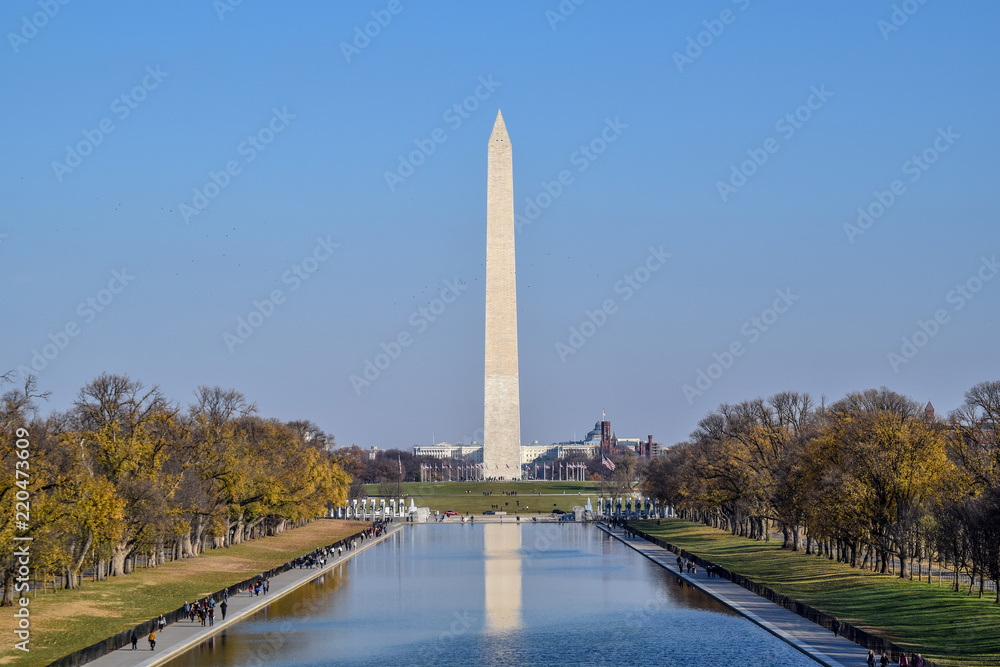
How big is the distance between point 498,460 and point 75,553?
75912 millimetres

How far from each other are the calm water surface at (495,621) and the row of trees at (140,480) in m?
7.92

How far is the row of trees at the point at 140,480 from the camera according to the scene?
4056 cm

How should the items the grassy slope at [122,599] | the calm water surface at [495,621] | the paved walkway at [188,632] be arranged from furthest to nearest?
the grassy slope at [122,599] → the calm water surface at [495,621] → the paved walkway at [188,632]

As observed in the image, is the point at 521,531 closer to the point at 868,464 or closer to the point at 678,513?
the point at 678,513

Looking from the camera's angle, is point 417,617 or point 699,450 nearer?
point 417,617

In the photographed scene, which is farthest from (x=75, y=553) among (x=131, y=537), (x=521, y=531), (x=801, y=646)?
(x=521, y=531)

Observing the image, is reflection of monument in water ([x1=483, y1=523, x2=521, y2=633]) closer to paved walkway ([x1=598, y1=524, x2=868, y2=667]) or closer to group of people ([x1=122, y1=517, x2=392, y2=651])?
paved walkway ([x1=598, y1=524, x2=868, y2=667])

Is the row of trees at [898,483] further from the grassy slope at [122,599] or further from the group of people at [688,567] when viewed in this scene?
the grassy slope at [122,599]

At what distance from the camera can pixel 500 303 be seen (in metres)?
109

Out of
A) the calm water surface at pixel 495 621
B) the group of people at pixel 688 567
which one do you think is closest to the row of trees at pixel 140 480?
the calm water surface at pixel 495 621


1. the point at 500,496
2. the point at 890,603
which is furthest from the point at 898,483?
the point at 500,496

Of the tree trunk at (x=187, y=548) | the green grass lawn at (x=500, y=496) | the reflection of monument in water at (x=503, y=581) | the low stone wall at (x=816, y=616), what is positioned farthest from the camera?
the green grass lawn at (x=500, y=496)

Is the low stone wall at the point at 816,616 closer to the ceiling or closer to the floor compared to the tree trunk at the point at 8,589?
closer to the floor

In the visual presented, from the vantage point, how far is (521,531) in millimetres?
87750
